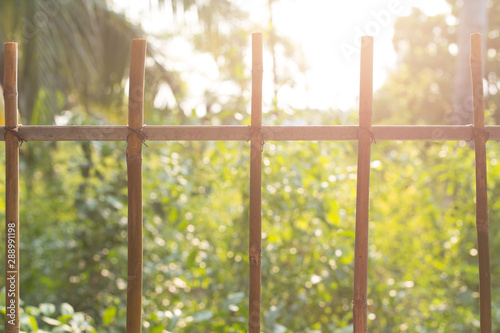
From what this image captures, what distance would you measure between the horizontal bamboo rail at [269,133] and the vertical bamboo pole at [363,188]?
3 cm

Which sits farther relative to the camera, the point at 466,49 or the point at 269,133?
the point at 466,49

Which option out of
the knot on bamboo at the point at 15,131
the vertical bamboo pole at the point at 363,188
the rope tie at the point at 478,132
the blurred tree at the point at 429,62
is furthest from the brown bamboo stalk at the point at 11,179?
the blurred tree at the point at 429,62

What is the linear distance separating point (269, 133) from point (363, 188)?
0.88 feet

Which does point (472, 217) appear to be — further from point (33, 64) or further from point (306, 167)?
point (33, 64)

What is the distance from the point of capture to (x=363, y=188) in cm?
118

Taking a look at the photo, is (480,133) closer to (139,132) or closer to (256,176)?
(256,176)

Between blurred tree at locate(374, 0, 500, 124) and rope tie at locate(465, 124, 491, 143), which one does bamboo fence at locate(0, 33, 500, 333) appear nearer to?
rope tie at locate(465, 124, 491, 143)

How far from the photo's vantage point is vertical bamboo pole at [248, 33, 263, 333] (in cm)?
116

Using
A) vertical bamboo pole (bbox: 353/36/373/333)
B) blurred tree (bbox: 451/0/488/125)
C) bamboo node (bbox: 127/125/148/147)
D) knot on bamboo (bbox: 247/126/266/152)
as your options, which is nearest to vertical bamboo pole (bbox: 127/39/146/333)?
bamboo node (bbox: 127/125/148/147)

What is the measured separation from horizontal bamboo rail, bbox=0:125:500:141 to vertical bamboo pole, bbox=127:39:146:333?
0.03m

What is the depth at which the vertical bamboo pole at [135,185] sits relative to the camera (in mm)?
1186

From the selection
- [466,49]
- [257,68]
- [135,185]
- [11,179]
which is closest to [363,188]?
[257,68]

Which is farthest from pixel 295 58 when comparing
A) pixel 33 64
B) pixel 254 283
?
pixel 254 283

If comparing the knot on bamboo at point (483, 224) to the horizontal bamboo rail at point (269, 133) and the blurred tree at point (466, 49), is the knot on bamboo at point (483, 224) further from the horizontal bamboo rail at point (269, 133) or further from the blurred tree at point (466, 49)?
the blurred tree at point (466, 49)
